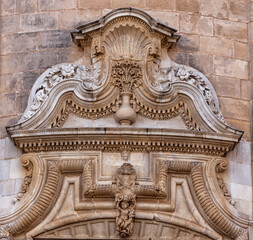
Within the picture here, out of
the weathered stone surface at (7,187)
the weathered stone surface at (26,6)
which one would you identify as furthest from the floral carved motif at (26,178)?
the weathered stone surface at (26,6)

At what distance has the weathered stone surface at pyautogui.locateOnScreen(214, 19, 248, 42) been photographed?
21875 millimetres

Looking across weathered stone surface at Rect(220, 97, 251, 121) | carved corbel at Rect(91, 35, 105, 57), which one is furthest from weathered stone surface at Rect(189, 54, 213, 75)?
carved corbel at Rect(91, 35, 105, 57)

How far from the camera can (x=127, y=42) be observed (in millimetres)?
20969

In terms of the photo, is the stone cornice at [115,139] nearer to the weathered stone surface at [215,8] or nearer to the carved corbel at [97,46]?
the carved corbel at [97,46]

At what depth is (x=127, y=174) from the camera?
66.0ft

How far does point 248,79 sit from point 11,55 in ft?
14.4

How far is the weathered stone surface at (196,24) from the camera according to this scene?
71.3 feet

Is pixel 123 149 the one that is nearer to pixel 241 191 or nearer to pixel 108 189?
pixel 108 189

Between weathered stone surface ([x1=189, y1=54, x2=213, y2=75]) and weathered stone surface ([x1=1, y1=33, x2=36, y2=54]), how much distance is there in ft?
9.60

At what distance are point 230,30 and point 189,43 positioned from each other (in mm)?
886

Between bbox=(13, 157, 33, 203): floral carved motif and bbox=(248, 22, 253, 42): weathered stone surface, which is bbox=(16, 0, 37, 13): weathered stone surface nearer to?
bbox=(13, 157, 33, 203): floral carved motif

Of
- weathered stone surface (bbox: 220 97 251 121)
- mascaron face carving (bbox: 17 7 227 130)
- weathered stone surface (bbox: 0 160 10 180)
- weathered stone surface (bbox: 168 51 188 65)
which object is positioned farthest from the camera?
weathered stone surface (bbox: 168 51 188 65)

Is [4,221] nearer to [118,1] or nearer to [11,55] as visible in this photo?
[11,55]

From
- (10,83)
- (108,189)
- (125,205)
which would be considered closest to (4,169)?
(10,83)
